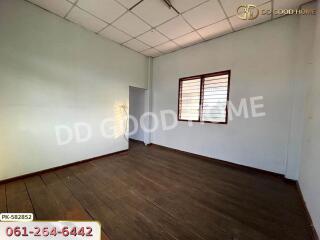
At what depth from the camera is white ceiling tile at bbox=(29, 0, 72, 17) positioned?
100.0 inches

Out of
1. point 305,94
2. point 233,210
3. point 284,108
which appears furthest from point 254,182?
point 305,94

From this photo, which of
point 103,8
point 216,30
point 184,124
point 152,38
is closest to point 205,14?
point 216,30

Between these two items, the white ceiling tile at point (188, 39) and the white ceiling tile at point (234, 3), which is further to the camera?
the white ceiling tile at point (188, 39)

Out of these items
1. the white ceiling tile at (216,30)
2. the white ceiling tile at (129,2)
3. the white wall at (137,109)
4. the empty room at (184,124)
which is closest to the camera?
the empty room at (184,124)

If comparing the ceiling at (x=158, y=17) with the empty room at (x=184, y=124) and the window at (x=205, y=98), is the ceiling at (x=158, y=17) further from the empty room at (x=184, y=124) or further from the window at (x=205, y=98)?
the window at (x=205, y=98)

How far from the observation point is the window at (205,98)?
140 inches

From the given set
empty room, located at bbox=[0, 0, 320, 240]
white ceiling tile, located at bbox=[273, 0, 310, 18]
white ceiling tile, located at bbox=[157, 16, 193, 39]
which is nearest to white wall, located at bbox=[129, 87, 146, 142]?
empty room, located at bbox=[0, 0, 320, 240]

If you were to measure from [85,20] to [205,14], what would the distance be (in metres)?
2.51

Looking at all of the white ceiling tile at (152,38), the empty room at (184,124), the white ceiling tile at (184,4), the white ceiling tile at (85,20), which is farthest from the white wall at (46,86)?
the white ceiling tile at (184,4)

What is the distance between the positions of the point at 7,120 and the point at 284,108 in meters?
5.02

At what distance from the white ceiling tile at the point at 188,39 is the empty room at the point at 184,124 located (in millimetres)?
27

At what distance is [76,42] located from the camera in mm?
3195

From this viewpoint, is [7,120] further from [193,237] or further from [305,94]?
[305,94]

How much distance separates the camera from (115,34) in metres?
3.57
